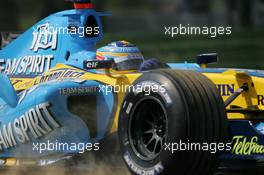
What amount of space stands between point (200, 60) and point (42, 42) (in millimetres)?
2061

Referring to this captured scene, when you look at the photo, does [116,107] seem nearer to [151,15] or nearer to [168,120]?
[168,120]

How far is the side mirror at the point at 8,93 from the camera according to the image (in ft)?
28.6

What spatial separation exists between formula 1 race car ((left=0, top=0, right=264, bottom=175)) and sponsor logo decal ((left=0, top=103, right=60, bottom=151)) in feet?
0.03

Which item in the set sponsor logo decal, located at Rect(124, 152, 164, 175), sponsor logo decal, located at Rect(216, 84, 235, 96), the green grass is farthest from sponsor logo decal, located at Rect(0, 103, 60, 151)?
the green grass

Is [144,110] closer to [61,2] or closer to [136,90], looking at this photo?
[136,90]

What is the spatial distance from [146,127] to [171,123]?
0.55 m

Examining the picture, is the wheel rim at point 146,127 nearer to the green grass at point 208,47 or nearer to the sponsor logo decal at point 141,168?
the sponsor logo decal at point 141,168

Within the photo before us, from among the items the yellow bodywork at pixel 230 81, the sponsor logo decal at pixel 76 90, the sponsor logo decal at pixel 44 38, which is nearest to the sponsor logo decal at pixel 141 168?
the yellow bodywork at pixel 230 81

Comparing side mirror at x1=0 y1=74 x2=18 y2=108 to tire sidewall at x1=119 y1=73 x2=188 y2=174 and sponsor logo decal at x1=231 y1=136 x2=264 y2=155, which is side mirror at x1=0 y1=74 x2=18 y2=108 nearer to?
tire sidewall at x1=119 y1=73 x2=188 y2=174

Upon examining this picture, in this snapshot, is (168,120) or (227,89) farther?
(227,89)

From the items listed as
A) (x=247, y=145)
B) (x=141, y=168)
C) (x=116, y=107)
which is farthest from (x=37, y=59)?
(x=247, y=145)

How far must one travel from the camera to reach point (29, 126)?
833 centimetres

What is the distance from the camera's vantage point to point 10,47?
10.2 meters

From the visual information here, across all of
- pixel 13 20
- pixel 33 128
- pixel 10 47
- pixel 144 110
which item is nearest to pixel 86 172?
pixel 33 128
